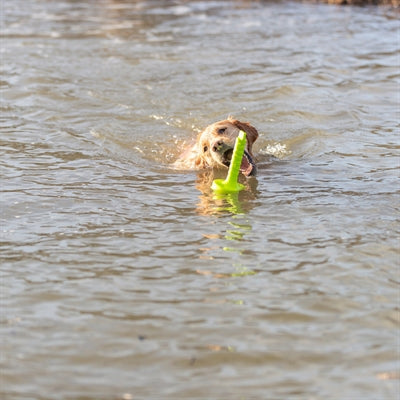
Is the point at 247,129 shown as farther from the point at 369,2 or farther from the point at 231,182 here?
the point at 369,2

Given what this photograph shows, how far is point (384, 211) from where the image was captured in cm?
620

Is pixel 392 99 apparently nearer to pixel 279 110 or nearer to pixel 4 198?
pixel 279 110

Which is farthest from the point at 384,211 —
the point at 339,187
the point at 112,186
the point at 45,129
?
the point at 45,129

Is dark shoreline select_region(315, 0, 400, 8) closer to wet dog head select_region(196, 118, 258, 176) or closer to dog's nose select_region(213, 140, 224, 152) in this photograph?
wet dog head select_region(196, 118, 258, 176)

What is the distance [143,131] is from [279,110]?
73.6 inches

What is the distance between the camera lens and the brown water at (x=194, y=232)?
393 cm

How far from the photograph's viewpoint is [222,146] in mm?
7520

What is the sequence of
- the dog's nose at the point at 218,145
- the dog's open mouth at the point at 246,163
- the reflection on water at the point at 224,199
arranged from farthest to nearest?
the dog's nose at the point at 218,145 → the dog's open mouth at the point at 246,163 → the reflection on water at the point at 224,199

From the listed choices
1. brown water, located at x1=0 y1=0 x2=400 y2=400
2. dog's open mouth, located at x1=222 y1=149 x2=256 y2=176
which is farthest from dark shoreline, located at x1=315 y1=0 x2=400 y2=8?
dog's open mouth, located at x1=222 y1=149 x2=256 y2=176

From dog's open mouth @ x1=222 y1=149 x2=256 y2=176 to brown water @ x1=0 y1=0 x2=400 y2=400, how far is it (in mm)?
197

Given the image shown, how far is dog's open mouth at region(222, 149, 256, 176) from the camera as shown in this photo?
735cm

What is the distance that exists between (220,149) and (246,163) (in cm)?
30

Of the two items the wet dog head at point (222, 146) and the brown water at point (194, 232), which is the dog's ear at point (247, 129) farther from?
the brown water at point (194, 232)

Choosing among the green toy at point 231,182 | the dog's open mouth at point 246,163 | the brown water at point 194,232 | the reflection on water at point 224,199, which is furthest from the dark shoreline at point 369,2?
the green toy at point 231,182
